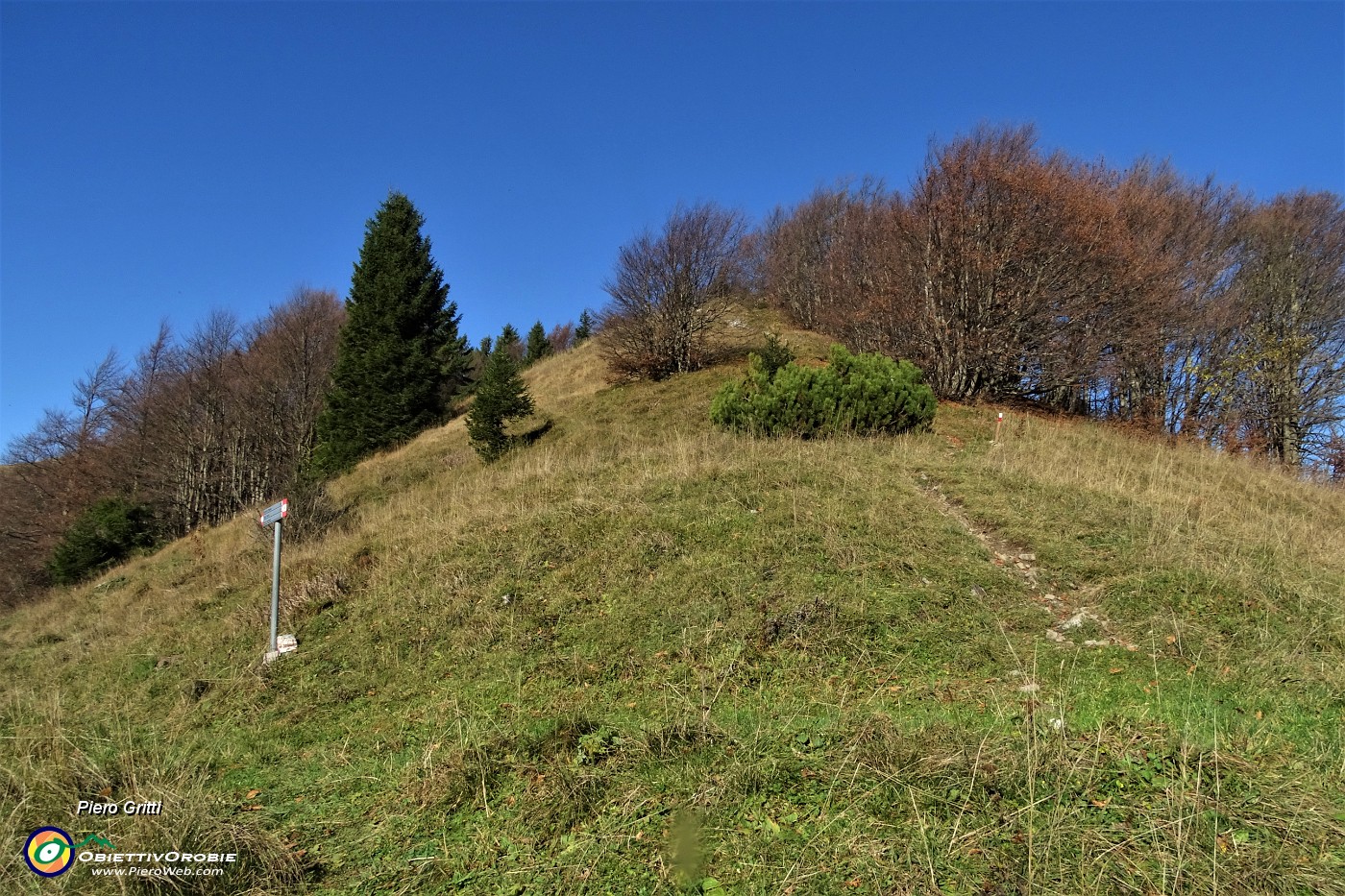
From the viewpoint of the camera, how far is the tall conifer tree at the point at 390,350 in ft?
78.6

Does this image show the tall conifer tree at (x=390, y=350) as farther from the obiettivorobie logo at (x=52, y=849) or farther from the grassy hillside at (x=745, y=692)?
the obiettivorobie logo at (x=52, y=849)

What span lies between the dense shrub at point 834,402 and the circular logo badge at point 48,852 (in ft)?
32.4

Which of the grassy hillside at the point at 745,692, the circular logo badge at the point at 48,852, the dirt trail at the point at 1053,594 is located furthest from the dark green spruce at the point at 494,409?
the circular logo badge at the point at 48,852

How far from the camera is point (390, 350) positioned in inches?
959

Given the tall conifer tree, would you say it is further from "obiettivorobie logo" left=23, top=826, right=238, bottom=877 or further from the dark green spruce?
"obiettivorobie logo" left=23, top=826, right=238, bottom=877

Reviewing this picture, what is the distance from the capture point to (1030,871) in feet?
7.49

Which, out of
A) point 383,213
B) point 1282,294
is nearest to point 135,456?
point 383,213

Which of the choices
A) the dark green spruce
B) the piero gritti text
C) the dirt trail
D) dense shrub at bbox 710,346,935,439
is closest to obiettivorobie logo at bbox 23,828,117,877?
the piero gritti text

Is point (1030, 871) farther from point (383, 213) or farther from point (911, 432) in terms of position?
point (383, 213)

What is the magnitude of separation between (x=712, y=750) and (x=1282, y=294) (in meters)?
24.5

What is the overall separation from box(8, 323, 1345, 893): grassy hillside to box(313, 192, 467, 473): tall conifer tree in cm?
1403

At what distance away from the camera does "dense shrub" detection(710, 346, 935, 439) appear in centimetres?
1138

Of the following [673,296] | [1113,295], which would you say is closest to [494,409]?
[673,296]

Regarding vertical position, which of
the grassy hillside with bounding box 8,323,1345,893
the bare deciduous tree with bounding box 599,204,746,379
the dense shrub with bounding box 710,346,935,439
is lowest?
the grassy hillside with bounding box 8,323,1345,893
